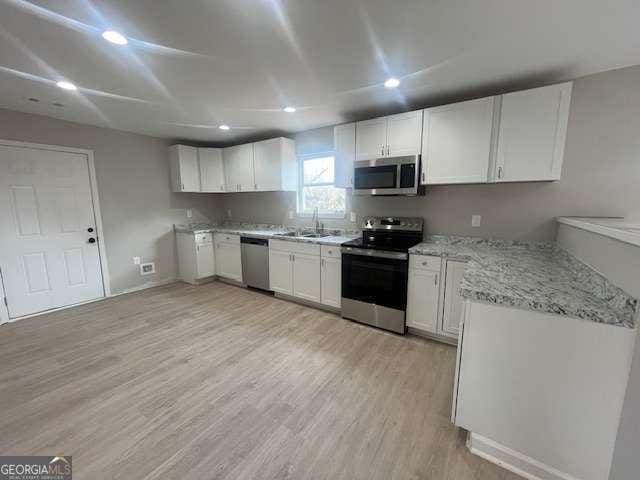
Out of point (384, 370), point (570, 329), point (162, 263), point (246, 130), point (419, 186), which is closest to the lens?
point (570, 329)

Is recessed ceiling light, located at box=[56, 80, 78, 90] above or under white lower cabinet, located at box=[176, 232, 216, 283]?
above

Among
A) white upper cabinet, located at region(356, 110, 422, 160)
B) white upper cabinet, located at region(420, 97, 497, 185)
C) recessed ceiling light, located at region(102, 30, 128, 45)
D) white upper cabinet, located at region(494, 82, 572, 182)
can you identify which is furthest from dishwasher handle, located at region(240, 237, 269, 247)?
white upper cabinet, located at region(494, 82, 572, 182)

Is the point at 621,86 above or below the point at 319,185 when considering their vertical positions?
above

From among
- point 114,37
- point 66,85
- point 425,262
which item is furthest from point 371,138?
point 66,85

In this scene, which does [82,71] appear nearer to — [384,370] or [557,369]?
[384,370]

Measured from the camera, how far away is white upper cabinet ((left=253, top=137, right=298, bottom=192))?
395cm

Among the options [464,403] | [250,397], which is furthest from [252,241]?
[464,403]

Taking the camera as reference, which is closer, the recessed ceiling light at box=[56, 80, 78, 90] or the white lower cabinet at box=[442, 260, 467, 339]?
the recessed ceiling light at box=[56, 80, 78, 90]

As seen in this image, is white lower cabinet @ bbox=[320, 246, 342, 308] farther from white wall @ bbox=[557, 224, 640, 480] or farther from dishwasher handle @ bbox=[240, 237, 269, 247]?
white wall @ bbox=[557, 224, 640, 480]

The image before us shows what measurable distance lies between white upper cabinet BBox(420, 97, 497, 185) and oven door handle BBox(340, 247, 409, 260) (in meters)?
0.82

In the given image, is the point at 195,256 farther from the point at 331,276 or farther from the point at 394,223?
the point at 394,223

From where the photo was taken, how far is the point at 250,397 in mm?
1927

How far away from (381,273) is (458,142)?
1512 millimetres

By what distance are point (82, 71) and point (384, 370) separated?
3494mm
